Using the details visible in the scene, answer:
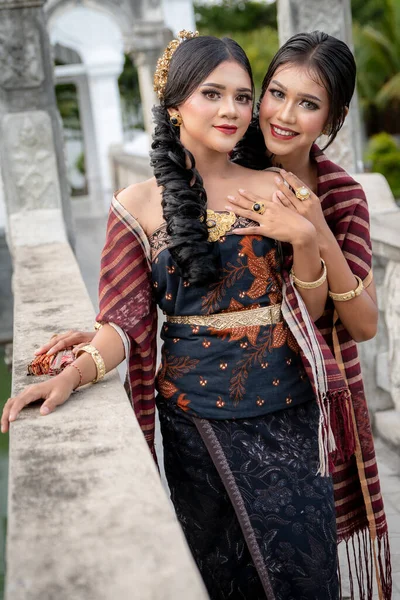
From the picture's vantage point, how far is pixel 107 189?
16.8 meters

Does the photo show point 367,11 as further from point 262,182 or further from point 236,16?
point 262,182

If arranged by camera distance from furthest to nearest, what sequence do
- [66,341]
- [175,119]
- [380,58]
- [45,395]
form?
[380,58] < [66,341] < [175,119] < [45,395]

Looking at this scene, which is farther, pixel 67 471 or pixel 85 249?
pixel 85 249

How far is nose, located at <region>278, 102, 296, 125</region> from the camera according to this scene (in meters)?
2.18

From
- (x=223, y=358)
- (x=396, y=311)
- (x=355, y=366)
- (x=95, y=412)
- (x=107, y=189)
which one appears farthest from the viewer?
(x=107, y=189)

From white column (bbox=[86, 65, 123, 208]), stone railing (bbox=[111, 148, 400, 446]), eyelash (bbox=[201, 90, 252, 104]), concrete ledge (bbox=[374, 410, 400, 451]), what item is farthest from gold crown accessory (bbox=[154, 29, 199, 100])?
white column (bbox=[86, 65, 123, 208])

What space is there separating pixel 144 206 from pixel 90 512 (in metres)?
0.87

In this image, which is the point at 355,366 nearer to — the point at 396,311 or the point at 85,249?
the point at 396,311

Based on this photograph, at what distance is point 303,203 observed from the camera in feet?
7.16

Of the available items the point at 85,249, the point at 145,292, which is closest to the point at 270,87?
the point at 145,292

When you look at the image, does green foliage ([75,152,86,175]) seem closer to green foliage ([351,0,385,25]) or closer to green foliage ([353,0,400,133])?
green foliage ([353,0,400,133])

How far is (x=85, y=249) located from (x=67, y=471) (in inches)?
338

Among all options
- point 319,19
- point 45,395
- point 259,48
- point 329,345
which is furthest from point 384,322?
point 259,48

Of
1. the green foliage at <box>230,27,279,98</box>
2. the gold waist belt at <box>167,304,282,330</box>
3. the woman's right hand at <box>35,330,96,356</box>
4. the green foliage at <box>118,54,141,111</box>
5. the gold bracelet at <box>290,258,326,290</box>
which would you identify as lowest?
the green foliage at <box>118,54,141,111</box>
